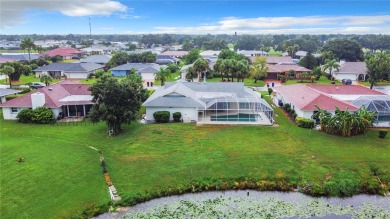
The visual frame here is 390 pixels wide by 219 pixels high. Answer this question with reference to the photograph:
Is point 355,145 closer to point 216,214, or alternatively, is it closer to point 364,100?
point 364,100

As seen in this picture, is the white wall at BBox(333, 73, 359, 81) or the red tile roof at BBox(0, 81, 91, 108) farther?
the white wall at BBox(333, 73, 359, 81)

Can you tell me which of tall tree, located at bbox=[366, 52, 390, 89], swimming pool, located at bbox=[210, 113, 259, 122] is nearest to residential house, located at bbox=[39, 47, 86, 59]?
swimming pool, located at bbox=[210, 113, 259, 122]

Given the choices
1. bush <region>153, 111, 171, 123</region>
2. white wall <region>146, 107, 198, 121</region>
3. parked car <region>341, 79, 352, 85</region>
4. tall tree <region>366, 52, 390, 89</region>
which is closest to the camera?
bush <region>153, 111, 171, 123</region>

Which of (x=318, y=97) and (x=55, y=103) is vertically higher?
(x=318, y=97)

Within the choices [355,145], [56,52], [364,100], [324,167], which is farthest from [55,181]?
[56,52]

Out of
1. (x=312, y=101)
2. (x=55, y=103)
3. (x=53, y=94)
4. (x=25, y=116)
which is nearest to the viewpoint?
(x=25, y=116)

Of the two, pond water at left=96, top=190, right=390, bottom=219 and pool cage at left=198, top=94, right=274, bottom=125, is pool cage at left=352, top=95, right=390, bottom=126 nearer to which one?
pool cage at left=198, top=94, right=274, bottom=125

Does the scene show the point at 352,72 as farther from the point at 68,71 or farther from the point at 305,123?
the point at 68,71

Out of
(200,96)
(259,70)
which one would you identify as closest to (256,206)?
(200,96)
